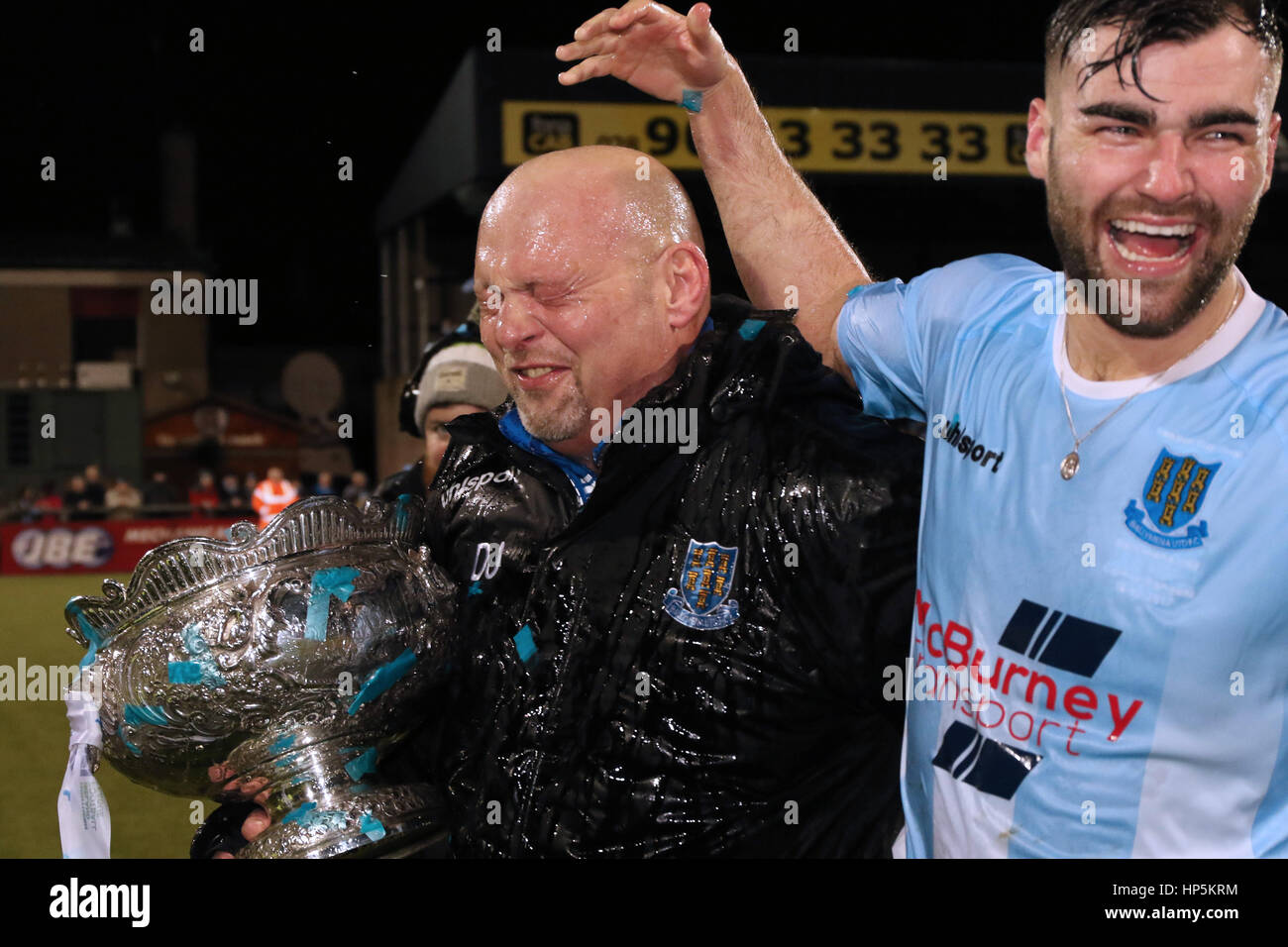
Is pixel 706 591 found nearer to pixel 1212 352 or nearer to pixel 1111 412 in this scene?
pixel 1111 412

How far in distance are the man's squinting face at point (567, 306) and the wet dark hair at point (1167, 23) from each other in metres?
0.68

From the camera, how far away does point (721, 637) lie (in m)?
1.83

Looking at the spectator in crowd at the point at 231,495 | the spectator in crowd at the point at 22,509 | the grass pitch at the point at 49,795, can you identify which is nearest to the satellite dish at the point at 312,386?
the spectator in crowd at the point at 231,495

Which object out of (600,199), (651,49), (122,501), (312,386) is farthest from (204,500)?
(600,199)

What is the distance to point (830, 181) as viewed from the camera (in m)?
9.72

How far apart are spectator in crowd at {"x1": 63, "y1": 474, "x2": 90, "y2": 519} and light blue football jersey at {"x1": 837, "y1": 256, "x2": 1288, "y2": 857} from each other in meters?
12.0

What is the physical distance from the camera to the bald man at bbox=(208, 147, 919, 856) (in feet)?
5.98

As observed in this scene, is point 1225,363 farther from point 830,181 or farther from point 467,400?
point 830,181

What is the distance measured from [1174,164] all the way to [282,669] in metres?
1.29

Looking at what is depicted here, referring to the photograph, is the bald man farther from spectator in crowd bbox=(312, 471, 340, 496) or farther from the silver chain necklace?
spectator in crowd bbox=(312, 471, 340, 496)

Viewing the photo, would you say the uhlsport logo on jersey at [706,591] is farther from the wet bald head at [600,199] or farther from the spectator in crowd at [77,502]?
the spectator in crowd at [77,502]

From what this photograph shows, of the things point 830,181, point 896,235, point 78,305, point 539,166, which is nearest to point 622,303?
point 539,166

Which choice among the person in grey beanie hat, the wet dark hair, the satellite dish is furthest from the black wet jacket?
the satellite dish
